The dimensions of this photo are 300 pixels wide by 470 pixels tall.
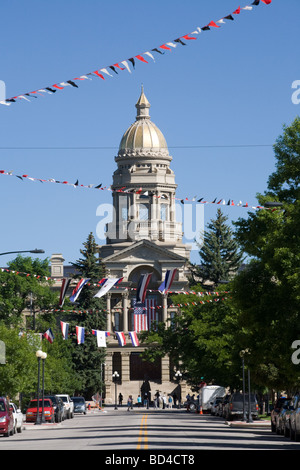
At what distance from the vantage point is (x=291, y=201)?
152 feet

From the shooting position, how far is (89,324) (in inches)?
4053

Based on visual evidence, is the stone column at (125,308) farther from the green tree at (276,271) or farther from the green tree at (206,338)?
the green tree at (276,271)

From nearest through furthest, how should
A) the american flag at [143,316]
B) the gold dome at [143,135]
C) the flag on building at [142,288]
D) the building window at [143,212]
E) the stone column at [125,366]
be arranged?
the flag on building at [142,288]
the american flag at [143,316]
the stone column at [125,366]
the building window at [143,212]
the gold dome at [143,135]

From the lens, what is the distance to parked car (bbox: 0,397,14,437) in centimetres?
4175

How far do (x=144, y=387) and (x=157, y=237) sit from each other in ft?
113

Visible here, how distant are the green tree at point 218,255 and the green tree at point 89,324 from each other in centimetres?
1455

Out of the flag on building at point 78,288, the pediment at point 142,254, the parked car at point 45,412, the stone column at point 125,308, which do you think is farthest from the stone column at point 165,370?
the parked car at point 45,412

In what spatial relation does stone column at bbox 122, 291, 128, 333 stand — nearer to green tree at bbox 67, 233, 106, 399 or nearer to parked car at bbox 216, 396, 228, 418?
green tree at bbox 67, 233, 106, 399

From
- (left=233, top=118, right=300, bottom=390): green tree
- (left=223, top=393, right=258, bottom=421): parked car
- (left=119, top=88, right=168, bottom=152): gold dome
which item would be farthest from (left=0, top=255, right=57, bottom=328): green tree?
(left=233, top=118, right=300, bottom=390): green tree

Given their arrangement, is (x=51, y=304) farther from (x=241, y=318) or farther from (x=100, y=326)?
(x=241, y=318)

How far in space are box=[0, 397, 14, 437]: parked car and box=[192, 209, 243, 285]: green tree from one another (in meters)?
68.8

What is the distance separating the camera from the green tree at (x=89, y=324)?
102m

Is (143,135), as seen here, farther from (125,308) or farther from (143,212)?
(125,308)
